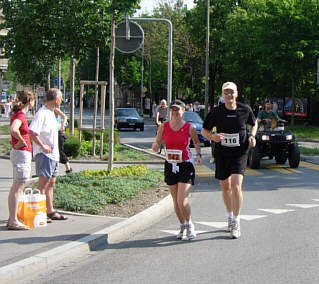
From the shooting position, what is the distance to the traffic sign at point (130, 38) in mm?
13898

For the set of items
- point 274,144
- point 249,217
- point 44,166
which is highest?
point 44,166

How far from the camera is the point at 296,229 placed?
27.5 ft

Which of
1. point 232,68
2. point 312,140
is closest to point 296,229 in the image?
point 312,140

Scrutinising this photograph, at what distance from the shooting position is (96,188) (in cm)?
1033

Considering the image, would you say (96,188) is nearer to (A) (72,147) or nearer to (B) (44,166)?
(B) (44,166)

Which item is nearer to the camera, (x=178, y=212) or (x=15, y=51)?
(x=178, y=212)

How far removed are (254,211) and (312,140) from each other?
889 inches

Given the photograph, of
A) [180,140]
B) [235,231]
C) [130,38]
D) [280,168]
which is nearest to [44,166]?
[180,140]

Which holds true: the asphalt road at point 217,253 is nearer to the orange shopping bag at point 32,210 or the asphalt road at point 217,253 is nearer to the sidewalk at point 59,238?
the sidewalk at point 59,238

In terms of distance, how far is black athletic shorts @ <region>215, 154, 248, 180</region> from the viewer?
7797 millimetres

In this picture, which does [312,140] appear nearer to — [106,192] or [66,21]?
[66,21]

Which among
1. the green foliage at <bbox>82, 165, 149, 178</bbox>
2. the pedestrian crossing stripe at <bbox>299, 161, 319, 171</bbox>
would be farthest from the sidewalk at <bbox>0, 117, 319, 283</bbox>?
the pedestrian crossing stripe at <bbox>299, 161, 319, 171</bbox>

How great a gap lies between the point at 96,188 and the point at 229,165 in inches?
124

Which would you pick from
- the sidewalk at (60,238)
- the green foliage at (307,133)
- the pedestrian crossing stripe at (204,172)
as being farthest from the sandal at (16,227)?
the green foliage at (307,133)
